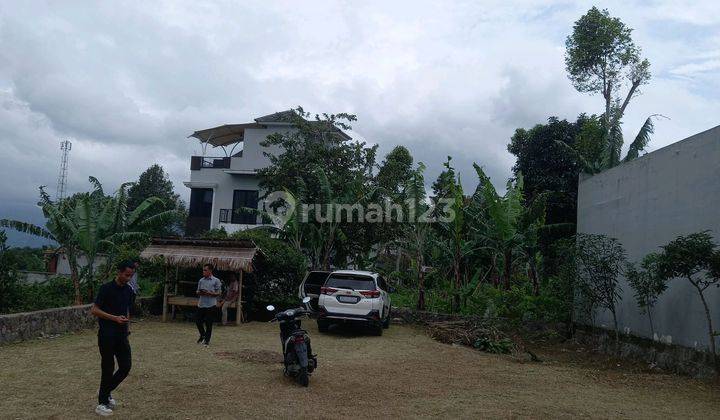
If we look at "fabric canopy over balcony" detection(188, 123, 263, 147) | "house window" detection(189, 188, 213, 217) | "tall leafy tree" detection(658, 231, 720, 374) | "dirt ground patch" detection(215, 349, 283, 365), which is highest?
"fabric canopy over balcony" detection(188, 123, 263, 147)

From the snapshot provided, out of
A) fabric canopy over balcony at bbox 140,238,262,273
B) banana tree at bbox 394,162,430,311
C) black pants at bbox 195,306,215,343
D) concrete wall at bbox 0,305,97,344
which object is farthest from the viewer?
banana tree at bbox 394,162,430,311

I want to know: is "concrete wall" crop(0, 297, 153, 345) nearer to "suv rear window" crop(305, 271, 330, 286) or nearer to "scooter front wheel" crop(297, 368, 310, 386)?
"suv rear window" crop(305, 271, 330, 286)

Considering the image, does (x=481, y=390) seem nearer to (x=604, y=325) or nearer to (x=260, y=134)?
(x=604, y=325)

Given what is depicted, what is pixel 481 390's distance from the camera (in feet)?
26.0

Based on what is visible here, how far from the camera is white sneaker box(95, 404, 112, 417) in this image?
19.0 ft

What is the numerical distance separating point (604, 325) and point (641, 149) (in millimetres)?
6892

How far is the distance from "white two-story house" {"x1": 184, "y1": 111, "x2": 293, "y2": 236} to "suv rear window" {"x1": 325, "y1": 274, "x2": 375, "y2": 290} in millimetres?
18164

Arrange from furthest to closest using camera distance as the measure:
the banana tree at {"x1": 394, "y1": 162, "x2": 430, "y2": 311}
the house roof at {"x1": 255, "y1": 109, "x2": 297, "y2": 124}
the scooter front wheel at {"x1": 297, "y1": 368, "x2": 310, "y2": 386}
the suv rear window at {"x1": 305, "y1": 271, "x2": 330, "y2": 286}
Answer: the house roof at {"x1": 255, "y1": 109, "x2": 297, "y2": 124}, the banana tree at {"x1": 394, "y1": 162, "x2": 430, "y2": 311}, the suv rear window at {"x1": 305, "y1": 271, "x2": 330, "y2": 286}, the scooter front wheel at {"x1": 297, "y1": 368, "x2": 310, "y2": 386}

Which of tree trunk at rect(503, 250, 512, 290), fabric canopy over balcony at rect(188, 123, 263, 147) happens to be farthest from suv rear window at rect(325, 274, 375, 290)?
fabric canopy over balcony at rect(188, 123, 263, 147)

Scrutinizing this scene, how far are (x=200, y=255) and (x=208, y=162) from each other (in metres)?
19.8

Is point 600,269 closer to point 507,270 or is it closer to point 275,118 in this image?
point 507,270

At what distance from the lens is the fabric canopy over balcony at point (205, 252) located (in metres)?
14.0

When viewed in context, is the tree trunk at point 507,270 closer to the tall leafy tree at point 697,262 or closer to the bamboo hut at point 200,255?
the tall leafy tree at point 697,262

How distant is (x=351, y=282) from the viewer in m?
13.0
